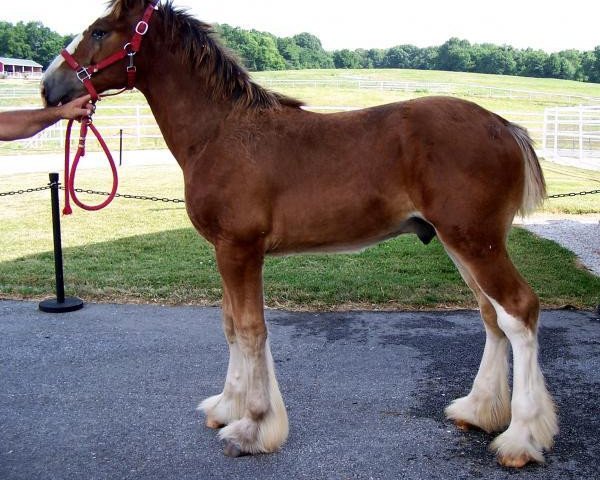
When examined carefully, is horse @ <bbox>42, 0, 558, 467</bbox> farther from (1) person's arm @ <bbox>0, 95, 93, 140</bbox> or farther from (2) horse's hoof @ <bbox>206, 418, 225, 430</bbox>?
(2) horse's hoof @ <bbox>206, 418, 225, 430</bbox>

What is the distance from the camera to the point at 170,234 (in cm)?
929

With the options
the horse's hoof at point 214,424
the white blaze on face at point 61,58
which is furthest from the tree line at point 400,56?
the horse's hoof at point 214,424

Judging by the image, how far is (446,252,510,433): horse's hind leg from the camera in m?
3.43

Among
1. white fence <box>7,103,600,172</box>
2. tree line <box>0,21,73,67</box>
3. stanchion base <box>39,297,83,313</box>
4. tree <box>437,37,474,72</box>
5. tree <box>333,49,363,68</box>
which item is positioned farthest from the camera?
tree <box>333,49,363,68</box>

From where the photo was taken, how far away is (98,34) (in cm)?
322

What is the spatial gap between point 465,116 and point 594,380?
7.33 ft

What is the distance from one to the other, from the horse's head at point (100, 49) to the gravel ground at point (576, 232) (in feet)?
17.9

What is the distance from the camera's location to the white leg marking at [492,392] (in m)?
3.45

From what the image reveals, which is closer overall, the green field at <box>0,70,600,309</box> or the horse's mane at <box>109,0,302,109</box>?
the horse's mane at <box>109,0,302,109</box>

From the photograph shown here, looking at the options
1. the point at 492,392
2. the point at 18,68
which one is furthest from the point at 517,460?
the point at 18,68

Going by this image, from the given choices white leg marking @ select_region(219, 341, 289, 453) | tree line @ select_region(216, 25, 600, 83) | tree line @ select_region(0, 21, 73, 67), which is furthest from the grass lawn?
tree line @ select_region(0, 21, 73, 67)

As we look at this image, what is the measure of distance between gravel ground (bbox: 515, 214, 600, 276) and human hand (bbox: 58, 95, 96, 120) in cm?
556

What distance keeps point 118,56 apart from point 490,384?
2758 mm

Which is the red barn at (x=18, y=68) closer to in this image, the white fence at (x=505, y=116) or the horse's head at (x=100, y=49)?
the white fence at (x=505, y=116)
